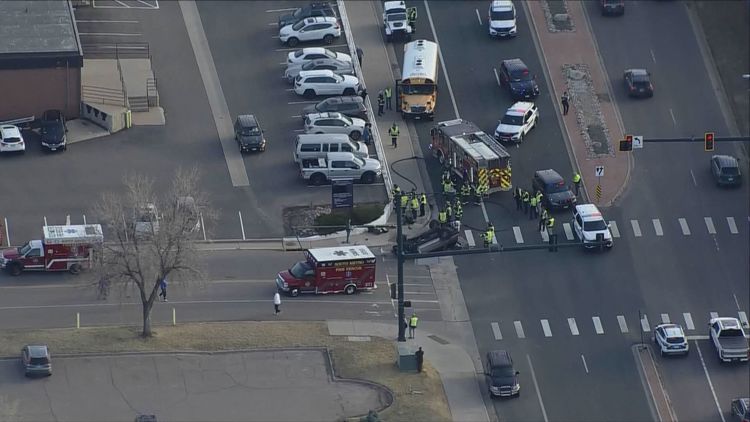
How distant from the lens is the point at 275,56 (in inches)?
5084

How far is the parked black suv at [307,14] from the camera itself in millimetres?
130250

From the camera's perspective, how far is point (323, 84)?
124938 millimetres

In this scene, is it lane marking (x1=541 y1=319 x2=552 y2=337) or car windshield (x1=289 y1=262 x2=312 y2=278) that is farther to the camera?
car windshield (x1=289 y1=262 x2=312 y2=278)

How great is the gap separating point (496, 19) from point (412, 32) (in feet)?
15.6

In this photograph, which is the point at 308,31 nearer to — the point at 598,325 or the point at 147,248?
the point at 598,325

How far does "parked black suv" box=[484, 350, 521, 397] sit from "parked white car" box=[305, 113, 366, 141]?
22.1 meters

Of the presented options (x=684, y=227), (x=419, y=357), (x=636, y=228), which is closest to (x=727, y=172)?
(x=684, y=227)

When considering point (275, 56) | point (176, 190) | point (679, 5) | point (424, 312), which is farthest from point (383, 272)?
point (679, 5)

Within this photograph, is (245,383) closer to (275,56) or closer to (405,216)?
(405,216)

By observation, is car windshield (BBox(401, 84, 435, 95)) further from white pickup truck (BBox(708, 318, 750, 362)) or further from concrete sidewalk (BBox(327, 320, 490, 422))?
white pickup truck (BBox(708, 318, 750, 362))

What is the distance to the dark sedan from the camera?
126 metres

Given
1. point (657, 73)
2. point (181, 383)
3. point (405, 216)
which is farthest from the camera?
point (657, 73)

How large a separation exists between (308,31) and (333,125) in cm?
995

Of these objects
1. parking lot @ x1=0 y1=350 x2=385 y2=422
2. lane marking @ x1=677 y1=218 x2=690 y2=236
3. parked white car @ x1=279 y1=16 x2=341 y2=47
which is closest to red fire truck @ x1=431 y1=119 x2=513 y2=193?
lane marking @ x1=677 y1=218 x2=690 y2=236
